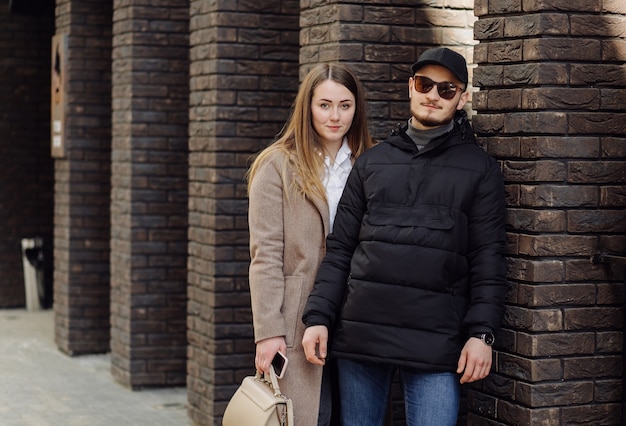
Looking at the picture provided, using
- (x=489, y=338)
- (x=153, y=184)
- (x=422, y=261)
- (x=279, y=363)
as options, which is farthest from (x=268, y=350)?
(x=153, y=184)

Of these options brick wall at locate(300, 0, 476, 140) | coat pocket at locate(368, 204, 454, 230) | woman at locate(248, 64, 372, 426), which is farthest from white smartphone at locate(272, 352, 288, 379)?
brick wall at locate(300, 0, 476, 140)

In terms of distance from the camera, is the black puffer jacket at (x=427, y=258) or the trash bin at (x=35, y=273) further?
the trash bin at (x=35, y=273)

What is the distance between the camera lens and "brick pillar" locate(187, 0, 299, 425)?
7.16 m

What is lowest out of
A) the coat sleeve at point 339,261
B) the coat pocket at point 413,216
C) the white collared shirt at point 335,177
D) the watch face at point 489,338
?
the watch face at point 489,338

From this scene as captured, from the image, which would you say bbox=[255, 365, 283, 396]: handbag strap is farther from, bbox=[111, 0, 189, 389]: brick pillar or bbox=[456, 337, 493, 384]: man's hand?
bbox=[111, 0, 189, 389]: brick pillar

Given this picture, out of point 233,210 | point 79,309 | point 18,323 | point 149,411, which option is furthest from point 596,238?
point 18,323

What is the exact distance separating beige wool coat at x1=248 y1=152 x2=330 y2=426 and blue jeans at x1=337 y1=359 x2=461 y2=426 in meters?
0.17

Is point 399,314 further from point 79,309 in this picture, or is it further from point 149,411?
point 79,309

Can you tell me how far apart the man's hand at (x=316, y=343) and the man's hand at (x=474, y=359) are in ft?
1.71

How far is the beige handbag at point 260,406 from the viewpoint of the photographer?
4.28 metres

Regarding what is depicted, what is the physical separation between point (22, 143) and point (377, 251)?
10158 mm

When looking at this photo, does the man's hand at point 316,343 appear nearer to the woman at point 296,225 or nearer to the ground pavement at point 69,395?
the woman at point 296,225

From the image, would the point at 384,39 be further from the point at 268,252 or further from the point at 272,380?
the point at 272,380

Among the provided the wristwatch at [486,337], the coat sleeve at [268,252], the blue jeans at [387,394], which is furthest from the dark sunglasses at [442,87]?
the blue jeans at [387,394]
